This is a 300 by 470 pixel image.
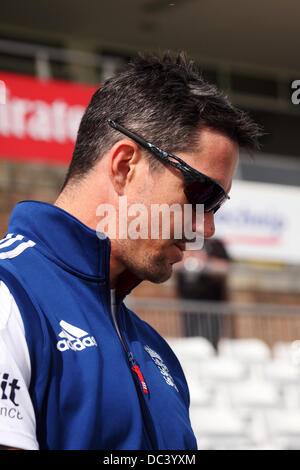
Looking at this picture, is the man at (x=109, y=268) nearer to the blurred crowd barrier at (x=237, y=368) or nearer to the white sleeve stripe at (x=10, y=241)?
the white sleeve stripe at (x=10, y=241)

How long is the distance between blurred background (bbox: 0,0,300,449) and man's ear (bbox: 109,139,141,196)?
127cm

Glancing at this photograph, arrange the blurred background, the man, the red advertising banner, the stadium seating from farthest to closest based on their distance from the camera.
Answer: the red advertising banner
the blurred background
the stadium seating
the man

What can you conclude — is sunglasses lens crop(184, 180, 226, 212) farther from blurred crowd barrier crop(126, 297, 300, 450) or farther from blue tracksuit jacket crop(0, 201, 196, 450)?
blurred crowd barrier crop(126, 297, 300, 450)

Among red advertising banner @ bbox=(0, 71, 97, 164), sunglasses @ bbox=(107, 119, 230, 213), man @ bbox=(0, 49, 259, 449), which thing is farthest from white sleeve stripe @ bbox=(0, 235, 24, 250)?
red advertising banner @ bbox=(0, 71, 97, 164)

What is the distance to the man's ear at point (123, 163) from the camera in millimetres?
1819

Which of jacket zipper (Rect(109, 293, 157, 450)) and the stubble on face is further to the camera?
the stubble on face

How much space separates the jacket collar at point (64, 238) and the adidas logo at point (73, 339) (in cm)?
17

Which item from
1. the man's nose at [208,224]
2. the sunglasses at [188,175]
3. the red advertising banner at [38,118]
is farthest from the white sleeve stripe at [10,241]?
the red advertising banner at [38,118]

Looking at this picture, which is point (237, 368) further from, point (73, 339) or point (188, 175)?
point (73, 339)

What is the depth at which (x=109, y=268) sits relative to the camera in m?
1.76

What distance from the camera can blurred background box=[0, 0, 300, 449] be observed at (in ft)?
20.1

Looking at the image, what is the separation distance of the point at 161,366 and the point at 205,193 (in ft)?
1.36

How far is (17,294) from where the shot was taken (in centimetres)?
146
